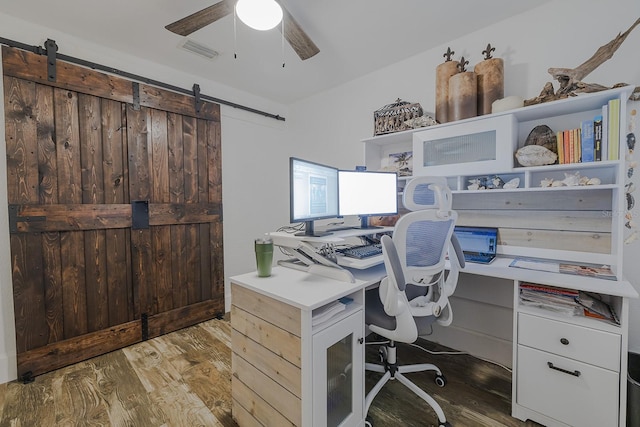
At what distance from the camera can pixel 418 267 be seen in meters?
1.33

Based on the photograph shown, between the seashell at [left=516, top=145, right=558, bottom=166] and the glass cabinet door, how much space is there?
1.40 m

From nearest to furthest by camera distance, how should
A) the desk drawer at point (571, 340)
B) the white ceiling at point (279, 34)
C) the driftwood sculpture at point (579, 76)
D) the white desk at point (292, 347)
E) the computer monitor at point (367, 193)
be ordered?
the white desk at point (292, 347), the desk drawer at point (571, 340), the driftwood sculpture at point (579, 76), the white ceiling at point (279, 34), the computer monitor at point (367, 193)

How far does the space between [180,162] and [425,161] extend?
2.21 meters

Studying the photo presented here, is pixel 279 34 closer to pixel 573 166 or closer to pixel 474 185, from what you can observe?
pixel 474 185

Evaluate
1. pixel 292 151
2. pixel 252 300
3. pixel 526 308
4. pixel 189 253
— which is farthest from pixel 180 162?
pixel 526 308

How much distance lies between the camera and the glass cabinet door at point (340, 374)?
114 cm

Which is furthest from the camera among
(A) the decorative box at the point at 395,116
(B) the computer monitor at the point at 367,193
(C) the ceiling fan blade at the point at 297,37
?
(A) the decorative box at the point at 395,116

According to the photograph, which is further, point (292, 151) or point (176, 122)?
point (292, 151)

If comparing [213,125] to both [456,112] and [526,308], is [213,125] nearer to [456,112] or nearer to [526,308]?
[456,112]

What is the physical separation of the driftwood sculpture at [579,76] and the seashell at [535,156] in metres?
0.29

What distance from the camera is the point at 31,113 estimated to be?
6.09ft

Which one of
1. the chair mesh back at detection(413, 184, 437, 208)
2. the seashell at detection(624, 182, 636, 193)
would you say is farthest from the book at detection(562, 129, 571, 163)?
the chair mesh back at detection(413, 184, 437, 208)

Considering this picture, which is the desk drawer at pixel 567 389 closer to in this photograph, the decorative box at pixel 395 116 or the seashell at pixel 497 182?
the seashell at pixel 497 182

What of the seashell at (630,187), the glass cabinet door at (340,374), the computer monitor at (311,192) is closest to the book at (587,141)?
the seashell at (630,187)
